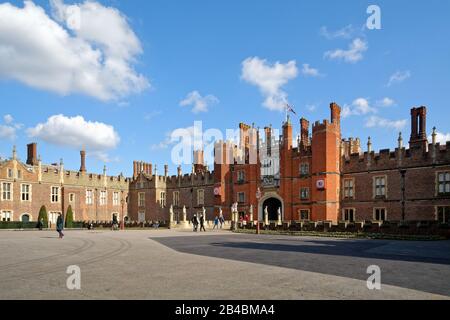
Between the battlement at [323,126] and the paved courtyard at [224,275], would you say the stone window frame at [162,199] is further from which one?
the paved courtyard at [224,275]

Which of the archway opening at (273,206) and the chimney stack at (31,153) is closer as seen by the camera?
the archway opening at (273,206)

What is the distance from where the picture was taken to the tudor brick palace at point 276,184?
3494cm

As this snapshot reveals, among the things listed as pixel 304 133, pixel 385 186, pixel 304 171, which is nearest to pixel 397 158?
pixel 385 186

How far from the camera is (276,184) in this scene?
43125 millimetres

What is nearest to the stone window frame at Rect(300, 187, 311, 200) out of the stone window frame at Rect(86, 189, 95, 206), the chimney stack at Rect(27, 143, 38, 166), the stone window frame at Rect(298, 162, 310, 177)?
the stone window frame at Rect(298, 162, 310, 177)

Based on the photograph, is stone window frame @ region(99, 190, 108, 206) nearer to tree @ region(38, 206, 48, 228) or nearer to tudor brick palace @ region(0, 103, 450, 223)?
tudor brick palace @ region(0, 103, 450, 223)

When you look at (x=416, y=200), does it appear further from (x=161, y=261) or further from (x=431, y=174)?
(x=161, y=261)

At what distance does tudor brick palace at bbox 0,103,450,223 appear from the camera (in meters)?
34.9

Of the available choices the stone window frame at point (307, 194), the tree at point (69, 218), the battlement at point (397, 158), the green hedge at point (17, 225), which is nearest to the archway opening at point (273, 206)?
the stone window frame at point (307, 194)

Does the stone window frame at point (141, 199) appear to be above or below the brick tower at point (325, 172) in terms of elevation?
below

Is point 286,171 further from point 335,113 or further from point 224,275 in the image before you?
point 224,275

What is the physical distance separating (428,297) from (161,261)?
27.4ft

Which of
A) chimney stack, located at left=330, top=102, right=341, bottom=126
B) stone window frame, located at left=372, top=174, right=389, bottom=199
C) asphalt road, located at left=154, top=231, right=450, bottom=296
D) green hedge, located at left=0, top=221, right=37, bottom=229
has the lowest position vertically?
green hedge, located at left=0, top=221, right=37, bottom=229

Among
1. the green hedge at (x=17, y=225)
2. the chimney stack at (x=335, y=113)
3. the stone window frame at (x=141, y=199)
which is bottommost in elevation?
the green hedge at (x=17, y=225)
